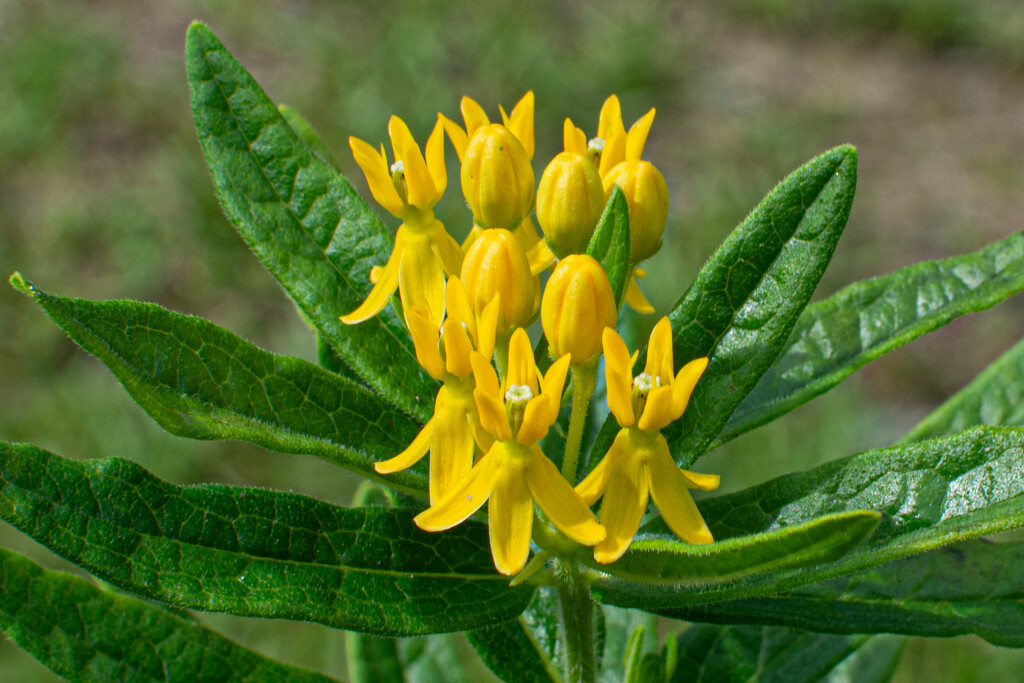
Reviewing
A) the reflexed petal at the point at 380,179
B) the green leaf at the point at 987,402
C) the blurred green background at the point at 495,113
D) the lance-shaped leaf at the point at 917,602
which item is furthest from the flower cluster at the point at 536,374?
the blurred green background at the point at 495,113

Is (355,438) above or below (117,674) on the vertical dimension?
above

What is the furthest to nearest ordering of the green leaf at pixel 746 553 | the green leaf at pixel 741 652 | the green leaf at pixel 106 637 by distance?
the green leaf at pixel 741 652 < the green leaf at pixel 106 637 < the green leaf at pixel 746 553

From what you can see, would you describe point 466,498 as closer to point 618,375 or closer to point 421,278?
point 618,375

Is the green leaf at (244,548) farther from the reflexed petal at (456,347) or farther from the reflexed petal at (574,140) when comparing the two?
the reflexed petal at (574,140)

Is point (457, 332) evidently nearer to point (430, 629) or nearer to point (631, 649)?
point (430, 629)

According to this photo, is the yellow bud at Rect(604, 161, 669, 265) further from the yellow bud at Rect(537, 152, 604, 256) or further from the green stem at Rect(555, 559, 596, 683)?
the green stem at Rect(555, 559, 596, 683)

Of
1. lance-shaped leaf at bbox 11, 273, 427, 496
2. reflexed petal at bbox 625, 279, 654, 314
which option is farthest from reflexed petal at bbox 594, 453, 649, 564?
reflexed petal at bbox 625, 279, 654, 314

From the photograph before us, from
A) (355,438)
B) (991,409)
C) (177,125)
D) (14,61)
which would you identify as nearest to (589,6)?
(177,125)

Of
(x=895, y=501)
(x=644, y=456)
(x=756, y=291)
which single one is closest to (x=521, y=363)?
(x=644, y=456)
